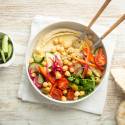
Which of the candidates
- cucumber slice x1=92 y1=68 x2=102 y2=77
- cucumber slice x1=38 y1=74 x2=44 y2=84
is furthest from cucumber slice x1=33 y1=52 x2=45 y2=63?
cucumber slice x1=92 y1=68 x2=102 y2=77

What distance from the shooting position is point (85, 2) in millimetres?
1254

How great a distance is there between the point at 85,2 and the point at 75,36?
119 mm

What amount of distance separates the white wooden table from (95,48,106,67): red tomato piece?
0.20 ft

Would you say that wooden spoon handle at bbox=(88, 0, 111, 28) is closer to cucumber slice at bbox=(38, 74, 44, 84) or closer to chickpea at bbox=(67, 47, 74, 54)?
chickpea at bbox=(67, 47, 74, 54)

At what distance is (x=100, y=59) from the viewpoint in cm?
118

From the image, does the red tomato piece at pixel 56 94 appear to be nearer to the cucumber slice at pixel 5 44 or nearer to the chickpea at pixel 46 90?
the chickpea at pixel 46 90

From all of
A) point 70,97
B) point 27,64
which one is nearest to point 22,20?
point 27,64

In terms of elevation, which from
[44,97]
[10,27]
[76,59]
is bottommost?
[44,97]

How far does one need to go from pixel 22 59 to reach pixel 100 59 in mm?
241

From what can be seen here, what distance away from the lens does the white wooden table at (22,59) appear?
48.0 inches

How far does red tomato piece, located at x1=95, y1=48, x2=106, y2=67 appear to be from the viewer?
1179 mm

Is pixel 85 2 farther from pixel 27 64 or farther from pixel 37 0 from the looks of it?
pixel 27 64

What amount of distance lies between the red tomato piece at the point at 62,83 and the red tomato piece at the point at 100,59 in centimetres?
11

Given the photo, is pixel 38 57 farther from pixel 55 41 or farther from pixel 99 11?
pixel 99 11
